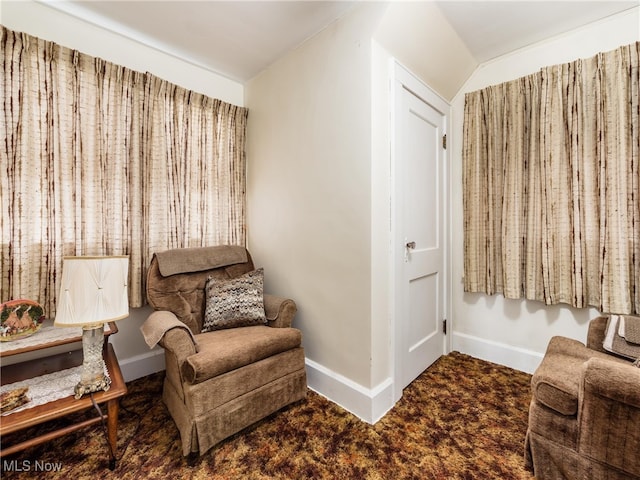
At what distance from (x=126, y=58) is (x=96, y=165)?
0.81m

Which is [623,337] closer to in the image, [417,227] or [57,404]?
[417,227]

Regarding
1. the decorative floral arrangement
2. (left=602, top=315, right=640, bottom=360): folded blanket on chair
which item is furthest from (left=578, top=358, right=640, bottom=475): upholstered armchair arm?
the decorative floral arrangement

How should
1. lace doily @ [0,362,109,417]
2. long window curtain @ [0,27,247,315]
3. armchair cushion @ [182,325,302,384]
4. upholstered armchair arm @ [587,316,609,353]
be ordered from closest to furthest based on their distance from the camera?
lace doily @ [0,362,109,417] → armchair cushion @ [182,325,302,384] → upholstered armchair arm @ [587,316,609,353] → long window curtain @ [0,27,247,315]

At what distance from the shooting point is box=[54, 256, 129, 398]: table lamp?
4.08 ft

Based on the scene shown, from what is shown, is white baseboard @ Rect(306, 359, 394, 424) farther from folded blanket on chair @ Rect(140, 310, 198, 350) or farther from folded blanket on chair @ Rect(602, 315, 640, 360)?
folded blanket on chair @ Rect(602, 315, 640, 360)

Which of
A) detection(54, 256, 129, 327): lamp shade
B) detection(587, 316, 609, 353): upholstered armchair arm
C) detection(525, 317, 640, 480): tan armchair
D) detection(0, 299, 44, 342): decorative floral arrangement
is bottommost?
detection(525, 317, 640, 480): tan armchair

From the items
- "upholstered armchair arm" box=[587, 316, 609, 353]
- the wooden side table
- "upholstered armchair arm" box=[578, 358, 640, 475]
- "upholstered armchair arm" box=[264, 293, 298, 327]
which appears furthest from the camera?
"upholstered armchair arm" box=[264, 293, 298, 327]

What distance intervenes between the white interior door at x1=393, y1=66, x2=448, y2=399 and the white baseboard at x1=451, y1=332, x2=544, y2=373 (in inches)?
7.5

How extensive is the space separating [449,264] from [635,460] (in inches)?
63.8

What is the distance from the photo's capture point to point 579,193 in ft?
6.24

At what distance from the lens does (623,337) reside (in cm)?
147

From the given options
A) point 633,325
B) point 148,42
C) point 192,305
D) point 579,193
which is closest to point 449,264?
point 579,193

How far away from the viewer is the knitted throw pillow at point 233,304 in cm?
192

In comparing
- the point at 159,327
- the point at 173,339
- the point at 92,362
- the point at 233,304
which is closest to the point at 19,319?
the point at 92,362
